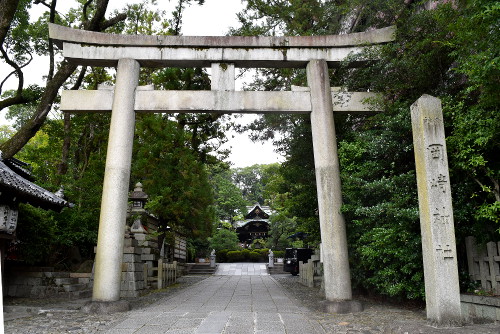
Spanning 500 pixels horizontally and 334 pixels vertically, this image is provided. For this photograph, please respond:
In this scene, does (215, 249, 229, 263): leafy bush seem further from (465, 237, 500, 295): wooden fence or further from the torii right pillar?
(465, 237, 500, 295): wooden fence

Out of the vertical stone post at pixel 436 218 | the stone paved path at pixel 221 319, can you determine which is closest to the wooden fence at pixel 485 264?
the vertical stone post at pixel 436 218

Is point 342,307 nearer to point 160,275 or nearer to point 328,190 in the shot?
point 328,190

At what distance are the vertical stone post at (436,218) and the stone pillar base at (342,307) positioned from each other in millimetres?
2161

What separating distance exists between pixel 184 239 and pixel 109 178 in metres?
22.1

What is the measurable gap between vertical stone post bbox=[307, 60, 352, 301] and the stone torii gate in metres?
0.02

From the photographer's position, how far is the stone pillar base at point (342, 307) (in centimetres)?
754

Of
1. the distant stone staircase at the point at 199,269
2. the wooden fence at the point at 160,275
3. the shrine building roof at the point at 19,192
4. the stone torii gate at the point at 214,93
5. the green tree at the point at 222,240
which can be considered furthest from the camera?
the green tree at the point at 222,240

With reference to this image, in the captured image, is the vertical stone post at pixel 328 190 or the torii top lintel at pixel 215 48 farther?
the torii top lintel at pixel 215 48

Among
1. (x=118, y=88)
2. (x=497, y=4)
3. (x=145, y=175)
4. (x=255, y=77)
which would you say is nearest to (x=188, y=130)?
(x=145, y=175)

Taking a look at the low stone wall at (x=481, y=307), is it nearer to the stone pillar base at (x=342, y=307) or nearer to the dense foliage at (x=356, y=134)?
the dense foliage at (x=356, y=134)

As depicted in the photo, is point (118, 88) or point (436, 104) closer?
point (436, 104)

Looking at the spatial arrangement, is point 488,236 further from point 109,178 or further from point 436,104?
point 109,178

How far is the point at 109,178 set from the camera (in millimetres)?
8266

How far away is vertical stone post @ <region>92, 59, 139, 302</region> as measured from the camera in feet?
25.8
